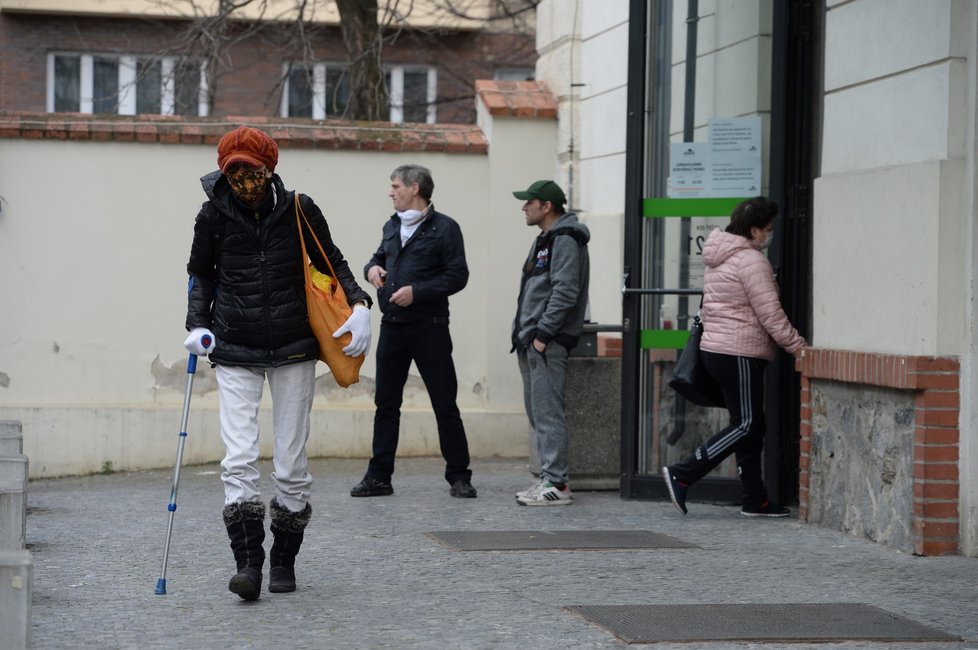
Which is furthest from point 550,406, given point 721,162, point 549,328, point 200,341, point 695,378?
point 200,341

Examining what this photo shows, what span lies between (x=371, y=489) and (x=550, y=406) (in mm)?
1242

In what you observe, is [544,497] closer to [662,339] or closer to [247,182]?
[662,339]

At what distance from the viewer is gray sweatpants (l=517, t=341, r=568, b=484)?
31.0 feet

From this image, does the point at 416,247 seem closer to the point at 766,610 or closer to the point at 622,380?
the point at 622,380

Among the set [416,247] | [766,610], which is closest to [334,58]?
[416,247]

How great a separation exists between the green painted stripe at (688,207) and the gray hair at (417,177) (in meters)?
1.31

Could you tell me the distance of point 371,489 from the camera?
386 inches

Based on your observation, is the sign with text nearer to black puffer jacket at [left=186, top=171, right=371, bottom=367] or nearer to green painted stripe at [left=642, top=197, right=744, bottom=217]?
green painted stripe at [left=642, top=197, right=744, bottom=217]

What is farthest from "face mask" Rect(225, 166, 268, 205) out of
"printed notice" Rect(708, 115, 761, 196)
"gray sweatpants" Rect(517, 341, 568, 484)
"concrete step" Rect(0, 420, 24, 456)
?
"printed notice" Rect(708, 115, 761, 196)

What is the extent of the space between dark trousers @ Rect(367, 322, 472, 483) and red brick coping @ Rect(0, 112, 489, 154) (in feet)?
8.79

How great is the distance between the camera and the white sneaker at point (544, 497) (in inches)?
371

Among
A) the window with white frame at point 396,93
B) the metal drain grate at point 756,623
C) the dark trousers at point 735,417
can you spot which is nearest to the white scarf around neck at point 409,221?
Result: the dark trousers at point 735,417

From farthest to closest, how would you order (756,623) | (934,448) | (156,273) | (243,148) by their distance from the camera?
(156,273)
(934,448)
(243,148)
(756,623)

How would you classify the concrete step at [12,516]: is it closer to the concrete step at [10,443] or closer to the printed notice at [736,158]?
the concrete step at [10,443]
